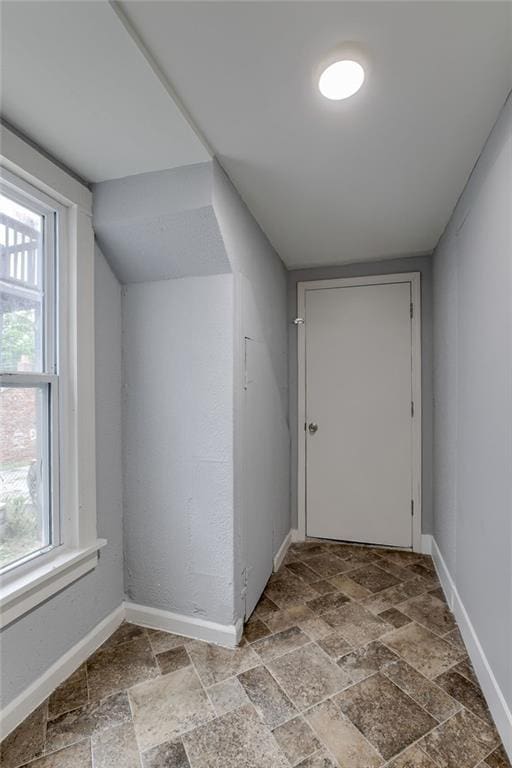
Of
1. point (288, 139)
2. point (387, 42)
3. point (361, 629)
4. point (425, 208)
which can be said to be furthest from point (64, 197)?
point (361, 629)

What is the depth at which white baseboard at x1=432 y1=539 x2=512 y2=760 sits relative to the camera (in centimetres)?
123

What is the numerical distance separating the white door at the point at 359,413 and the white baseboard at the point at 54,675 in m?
1.69

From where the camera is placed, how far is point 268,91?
124cm

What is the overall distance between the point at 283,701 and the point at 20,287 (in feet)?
6.50

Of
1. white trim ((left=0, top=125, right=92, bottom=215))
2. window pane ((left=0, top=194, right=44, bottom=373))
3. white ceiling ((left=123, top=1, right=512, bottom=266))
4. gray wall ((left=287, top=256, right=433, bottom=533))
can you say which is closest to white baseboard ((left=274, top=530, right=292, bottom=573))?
gray wall ((left=287, top=256, right=433, bottom=533))

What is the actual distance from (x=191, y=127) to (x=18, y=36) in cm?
56

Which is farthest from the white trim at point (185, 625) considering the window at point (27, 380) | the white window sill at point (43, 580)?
the window at point (27, 380)

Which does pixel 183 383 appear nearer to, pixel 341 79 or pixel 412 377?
pixel 341 79

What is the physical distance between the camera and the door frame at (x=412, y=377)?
2777 millimetres

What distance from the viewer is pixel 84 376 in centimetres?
171

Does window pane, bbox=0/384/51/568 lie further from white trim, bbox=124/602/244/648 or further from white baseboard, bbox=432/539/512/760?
white baseboard, bbox=432/539/512/760

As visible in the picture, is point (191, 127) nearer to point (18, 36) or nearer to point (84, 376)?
point (18, 36)

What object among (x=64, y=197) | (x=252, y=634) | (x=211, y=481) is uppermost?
(x=64, y=197)

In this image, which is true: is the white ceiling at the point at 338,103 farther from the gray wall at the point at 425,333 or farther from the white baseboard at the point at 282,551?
the white baseboard at the point at 282,551
